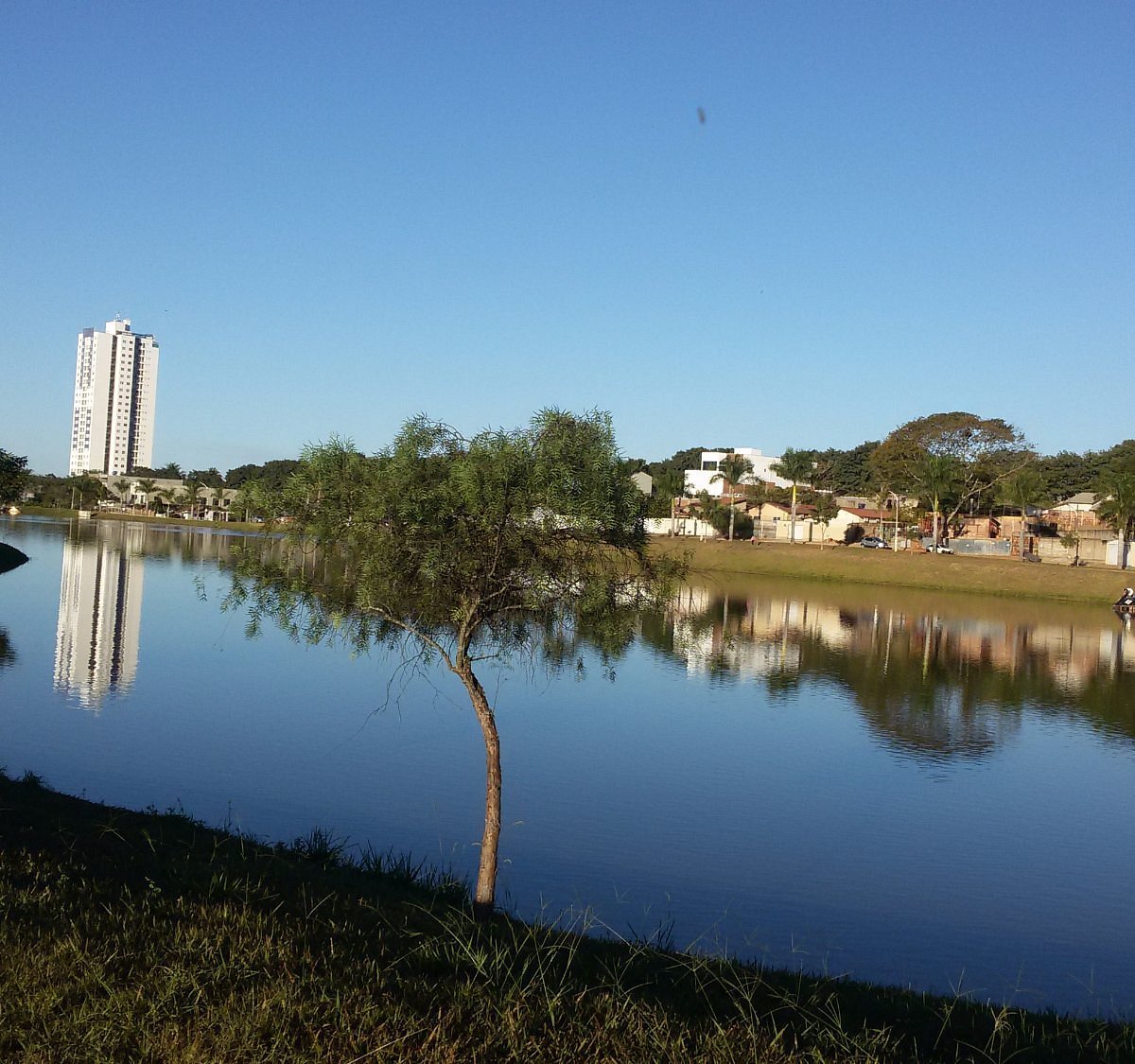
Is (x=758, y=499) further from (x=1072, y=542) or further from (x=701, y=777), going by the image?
(x=701, y=777)

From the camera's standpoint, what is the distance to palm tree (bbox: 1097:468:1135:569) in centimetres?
8919

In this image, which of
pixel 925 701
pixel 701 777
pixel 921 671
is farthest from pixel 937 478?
pixel 701 777

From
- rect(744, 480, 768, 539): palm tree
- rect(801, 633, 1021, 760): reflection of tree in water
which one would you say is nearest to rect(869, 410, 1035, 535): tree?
rect(744, 480, 768, 539): palm tree

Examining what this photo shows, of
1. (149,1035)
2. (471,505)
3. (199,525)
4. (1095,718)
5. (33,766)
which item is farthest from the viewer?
(199,525)

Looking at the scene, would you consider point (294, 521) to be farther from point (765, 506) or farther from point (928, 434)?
point (765, 506)

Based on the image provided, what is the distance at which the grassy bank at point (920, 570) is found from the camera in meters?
82.5

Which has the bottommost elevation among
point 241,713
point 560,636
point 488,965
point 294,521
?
point 241,713

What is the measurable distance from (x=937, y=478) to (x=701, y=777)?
83315 millimetres

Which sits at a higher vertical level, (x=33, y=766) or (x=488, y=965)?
(x=488, y=965)

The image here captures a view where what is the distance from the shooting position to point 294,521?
13.9 m

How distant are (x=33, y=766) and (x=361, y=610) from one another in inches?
340

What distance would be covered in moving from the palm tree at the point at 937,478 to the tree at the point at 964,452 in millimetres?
511

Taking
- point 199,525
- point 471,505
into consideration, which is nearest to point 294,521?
point 471,505

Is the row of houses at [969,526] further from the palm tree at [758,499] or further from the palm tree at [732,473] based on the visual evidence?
the palm tree at [732,473]
